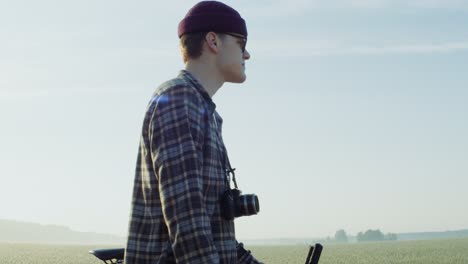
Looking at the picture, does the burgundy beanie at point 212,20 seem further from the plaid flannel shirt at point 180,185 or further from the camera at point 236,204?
the camera at point 236,204

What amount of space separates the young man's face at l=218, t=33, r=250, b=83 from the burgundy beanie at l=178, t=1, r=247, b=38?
0.03 m

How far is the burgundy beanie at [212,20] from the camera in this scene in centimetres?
295

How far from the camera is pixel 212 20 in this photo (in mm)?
2965

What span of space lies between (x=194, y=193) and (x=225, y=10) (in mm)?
886

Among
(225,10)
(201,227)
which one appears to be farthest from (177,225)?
(225,10)

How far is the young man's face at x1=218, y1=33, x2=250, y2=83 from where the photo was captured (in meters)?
→ 2.93

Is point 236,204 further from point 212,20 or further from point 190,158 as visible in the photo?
point 212,20

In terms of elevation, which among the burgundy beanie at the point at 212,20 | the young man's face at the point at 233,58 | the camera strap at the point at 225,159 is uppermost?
the burgundy beanie at the point at 212,20

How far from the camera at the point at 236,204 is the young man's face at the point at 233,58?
49 cm

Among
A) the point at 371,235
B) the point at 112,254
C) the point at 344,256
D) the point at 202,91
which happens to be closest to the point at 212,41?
the point at 202,91

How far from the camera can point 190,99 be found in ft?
8.84

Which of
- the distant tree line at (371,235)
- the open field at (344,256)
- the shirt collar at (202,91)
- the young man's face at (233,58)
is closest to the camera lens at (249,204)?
the shirt collar at (202,91)

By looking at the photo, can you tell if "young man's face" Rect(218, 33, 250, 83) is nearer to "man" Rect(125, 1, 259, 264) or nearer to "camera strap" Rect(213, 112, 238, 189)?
"man" Rect(125, 1, 259, 264)

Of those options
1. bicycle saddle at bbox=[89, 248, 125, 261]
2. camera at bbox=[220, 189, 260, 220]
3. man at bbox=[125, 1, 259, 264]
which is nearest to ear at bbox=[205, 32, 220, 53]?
man at bbox=[125, 1, 259, 264]
